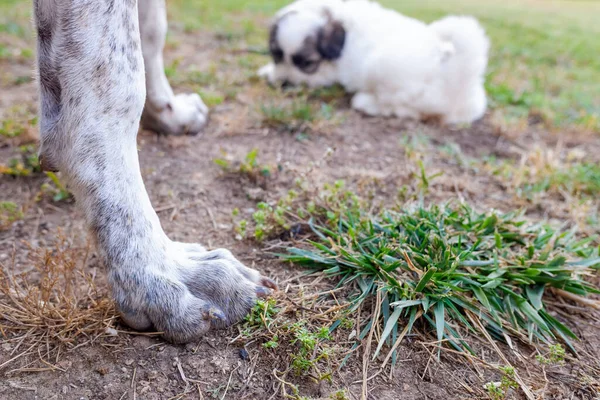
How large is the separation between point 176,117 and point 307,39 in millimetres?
1635

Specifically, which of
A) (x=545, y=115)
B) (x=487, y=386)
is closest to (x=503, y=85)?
(x=545, y=115)

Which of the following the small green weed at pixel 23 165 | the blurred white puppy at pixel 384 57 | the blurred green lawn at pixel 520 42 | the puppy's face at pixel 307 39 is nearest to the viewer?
the small green weed at pixel 23 165

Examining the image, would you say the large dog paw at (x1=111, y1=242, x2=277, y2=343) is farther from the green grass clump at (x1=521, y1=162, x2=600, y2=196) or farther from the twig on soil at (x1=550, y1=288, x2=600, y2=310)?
the green grass clump at (x1=521, y1=162, x2=600, y2=196)

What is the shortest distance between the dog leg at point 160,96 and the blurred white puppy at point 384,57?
1.27 metres

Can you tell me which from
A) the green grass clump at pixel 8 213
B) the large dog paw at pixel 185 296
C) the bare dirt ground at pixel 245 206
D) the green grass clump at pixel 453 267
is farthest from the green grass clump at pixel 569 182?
the green grass clump at pixel 8 213

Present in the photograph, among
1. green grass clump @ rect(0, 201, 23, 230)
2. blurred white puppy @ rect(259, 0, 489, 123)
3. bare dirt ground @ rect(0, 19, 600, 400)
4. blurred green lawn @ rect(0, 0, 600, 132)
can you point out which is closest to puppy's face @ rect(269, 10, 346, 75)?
blurred white puppy @ rect(259, 0, 489, 123)

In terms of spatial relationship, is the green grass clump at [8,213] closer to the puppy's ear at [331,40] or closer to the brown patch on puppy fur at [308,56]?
the brown patch on puppy fur at [308,56]

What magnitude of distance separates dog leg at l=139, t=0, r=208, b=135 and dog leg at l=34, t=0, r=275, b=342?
1.10 m

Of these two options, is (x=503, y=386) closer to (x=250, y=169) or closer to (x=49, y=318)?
(x=49, y=318)

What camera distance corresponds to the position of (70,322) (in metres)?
1.82

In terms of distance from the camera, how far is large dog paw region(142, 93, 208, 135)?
127 inches

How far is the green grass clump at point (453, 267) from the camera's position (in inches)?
78.2

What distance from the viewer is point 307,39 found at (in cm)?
445

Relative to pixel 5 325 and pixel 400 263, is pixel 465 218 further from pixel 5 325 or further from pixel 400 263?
pixel 5 325
